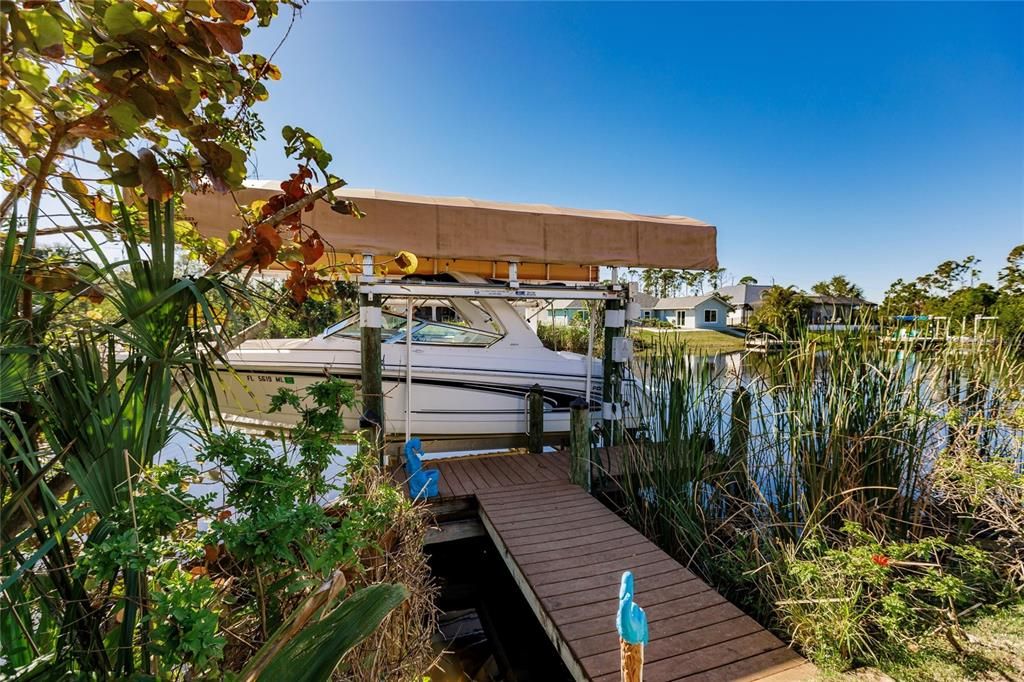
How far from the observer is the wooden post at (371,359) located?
13.5ft

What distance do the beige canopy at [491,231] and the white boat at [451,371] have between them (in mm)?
898

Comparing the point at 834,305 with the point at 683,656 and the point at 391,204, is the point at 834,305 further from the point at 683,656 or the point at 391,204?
the point at 391,204

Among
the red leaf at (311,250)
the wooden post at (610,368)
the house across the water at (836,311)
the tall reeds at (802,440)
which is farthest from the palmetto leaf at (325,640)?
the wooden post at (610,368)

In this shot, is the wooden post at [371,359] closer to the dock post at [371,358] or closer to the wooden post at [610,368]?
the dock post at [371,358]

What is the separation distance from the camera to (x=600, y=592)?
2625 millimetres

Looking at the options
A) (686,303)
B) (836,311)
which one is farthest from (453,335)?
(686,303)

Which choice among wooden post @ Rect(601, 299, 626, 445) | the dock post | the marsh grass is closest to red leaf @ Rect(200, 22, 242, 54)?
the dock post

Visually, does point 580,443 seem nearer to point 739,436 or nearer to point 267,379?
point 739,436

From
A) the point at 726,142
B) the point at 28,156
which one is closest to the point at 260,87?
the point at 28,156

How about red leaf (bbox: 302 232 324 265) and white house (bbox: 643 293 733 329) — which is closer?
red leaf (bbox: 302 232 324 265)

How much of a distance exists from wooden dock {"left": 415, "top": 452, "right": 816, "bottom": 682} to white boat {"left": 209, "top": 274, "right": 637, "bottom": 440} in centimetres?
94

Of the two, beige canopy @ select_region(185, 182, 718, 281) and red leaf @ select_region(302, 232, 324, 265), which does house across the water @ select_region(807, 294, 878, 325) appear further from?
red leaf @ select_region(302, 232, 324, 265)

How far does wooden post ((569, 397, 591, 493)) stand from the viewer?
13.4ft

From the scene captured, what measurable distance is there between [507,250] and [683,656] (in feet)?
10.1
